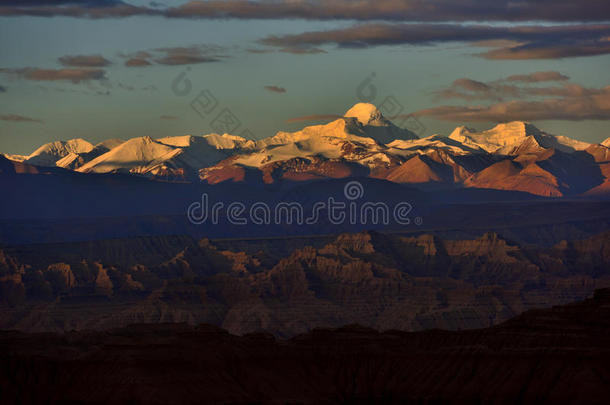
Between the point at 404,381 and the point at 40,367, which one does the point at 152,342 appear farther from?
the point at 404,381

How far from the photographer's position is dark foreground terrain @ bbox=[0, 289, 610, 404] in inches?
6467

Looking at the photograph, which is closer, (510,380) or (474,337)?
(510,380)

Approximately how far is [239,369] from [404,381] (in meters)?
22.5

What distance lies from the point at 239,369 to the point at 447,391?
98.6 feet

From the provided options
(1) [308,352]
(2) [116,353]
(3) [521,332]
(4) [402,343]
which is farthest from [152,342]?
(3) [521,332]

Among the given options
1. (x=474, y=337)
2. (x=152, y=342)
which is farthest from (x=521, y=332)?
(x=152, y=342)

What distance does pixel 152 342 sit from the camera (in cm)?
19062

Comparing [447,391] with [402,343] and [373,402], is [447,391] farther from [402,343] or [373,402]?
[402,343]

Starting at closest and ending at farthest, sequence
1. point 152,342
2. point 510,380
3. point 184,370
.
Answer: point 510,380 < point 184,370 < point 152,342

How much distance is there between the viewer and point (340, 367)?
184m

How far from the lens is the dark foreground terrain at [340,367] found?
164 m

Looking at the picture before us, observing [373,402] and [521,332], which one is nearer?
[373,402]

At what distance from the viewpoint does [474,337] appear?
186 metres

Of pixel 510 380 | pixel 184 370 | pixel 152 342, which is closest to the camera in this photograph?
pixel 510 380
